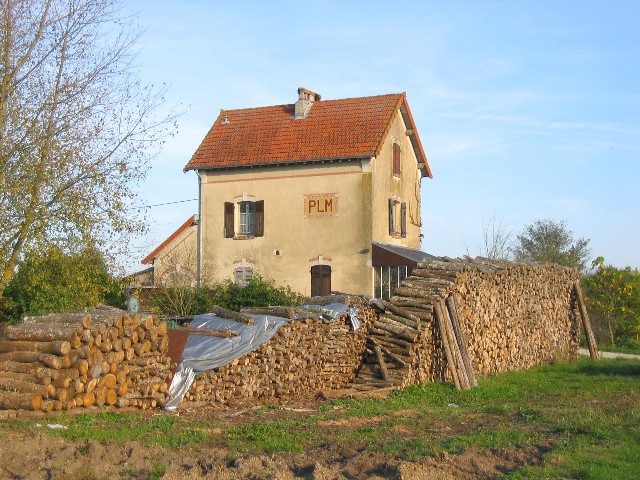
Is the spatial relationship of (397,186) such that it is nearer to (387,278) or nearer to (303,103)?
(387,278)

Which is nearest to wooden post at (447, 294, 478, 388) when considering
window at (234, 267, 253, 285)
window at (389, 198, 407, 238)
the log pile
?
the log pile

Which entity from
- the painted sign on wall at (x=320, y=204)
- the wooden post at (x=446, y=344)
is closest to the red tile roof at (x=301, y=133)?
the painted sign on wall at (x=320, y=204)

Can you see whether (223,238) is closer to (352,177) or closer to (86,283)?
(352,177)

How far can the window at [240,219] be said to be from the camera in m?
34.3

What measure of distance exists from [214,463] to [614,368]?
1440 centimetres

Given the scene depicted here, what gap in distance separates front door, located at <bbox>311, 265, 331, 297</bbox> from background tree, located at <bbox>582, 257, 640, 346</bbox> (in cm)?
989

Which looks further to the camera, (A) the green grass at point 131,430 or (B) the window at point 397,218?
(B) the window at point 397,218

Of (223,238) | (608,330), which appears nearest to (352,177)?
(223,238)

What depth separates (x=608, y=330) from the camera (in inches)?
1267

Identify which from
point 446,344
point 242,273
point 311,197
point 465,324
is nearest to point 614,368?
point 465,324

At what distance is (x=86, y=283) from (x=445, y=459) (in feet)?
31.6

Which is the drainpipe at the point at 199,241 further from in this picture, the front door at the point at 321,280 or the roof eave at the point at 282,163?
the front door at the point at 321,280

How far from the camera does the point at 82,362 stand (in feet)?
38.0

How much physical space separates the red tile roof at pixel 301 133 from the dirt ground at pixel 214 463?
23.6m
